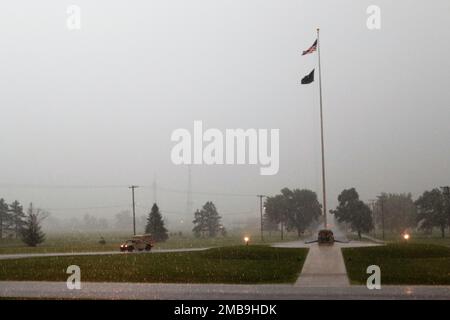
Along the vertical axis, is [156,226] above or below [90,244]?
above

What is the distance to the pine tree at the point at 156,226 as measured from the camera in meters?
74.8

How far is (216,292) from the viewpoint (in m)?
16.2

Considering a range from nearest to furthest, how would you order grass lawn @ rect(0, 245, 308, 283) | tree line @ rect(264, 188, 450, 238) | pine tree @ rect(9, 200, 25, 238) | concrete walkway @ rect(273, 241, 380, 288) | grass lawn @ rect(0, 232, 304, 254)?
concrete walkway @ rect(273, 241, 380, 288) → grass lawn @ rect(0, 245, 308, 283) → grass lawn @ rect(0, 232, 304, 254) → tree line @ rect(264, 188, 450, 238) → pine tree @ rect(9, 200, 25, 238)

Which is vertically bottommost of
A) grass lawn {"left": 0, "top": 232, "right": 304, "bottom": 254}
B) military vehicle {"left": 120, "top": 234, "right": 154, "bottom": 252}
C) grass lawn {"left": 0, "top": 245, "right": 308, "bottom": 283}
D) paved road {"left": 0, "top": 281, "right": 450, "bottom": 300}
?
grass lawn {"left": 0, "top": 232, "right": 304, "bottom": 254}

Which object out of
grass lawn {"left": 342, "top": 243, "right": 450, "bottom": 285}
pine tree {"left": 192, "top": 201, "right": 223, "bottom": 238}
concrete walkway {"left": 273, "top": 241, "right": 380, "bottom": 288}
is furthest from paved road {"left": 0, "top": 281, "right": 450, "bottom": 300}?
pine tree {"left": 192, "top": 201, "right": 223, "bottom": 238}

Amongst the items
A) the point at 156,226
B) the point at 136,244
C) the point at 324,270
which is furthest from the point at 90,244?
the point at 324,270

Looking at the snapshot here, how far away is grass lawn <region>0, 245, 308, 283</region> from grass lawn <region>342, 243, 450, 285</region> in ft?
8.97

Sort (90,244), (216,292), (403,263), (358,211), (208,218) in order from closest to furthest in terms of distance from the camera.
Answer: (216,292)
(403,263)
(90,244)
(358,211)
(208,218)

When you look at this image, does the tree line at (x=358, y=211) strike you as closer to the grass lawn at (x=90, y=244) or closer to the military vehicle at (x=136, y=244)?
the grass lawn at (x=90, y=244)

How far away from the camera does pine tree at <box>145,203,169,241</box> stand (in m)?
74.8

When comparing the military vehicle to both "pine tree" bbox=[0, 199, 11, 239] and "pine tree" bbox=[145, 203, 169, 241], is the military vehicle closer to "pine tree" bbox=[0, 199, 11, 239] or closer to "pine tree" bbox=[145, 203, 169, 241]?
"pine tree" bbox=[145, 203, 169, 241]

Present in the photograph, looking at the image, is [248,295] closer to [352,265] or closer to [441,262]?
[352,265]

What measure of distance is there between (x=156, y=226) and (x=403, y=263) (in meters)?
54.2

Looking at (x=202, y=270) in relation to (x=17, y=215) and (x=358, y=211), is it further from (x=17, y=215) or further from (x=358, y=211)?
(x=17, y=215)
